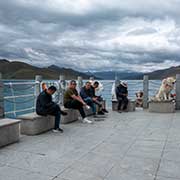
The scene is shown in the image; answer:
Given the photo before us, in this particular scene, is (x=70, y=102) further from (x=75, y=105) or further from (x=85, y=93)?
(x=85, y=93)

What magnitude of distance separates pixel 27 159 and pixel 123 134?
2.44 meters

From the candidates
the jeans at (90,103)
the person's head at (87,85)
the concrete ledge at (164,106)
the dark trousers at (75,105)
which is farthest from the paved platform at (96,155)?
the concrete ledge at (164,106)

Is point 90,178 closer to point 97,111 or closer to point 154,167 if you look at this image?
point 154,167

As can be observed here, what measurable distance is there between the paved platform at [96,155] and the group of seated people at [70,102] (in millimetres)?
486

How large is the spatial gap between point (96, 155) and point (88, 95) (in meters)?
4.11

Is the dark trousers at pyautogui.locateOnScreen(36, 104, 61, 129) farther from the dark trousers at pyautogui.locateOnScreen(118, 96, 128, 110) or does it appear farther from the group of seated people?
the dark trousers at pyautogui.locateOnScreen(118, 96, 128, 110)

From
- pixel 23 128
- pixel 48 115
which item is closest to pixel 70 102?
pixel 48 115

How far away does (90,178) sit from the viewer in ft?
9.66

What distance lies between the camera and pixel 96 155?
3.84 metres

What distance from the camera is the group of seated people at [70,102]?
5.48 metres

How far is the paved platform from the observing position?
308cm

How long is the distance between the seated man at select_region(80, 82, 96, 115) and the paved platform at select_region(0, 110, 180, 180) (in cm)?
183

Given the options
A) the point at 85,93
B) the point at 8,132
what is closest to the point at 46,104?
the point at 8,132

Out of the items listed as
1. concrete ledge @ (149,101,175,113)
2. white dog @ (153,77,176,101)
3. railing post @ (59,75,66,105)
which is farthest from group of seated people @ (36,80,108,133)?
white dog @ (153,77,176,101)
